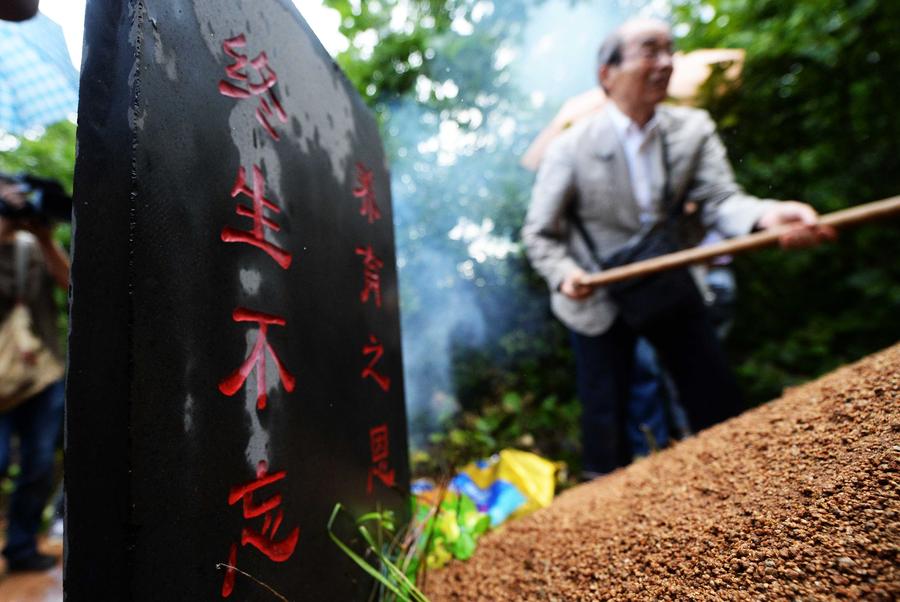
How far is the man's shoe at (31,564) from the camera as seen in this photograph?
9.59ft

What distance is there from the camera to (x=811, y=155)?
13.2 ft

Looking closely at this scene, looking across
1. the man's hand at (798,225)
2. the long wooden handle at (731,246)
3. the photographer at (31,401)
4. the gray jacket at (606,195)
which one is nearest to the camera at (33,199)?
the photographer at (31,401)

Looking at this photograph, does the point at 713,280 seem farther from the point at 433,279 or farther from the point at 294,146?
the point at 294,146

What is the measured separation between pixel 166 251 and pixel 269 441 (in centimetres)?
54

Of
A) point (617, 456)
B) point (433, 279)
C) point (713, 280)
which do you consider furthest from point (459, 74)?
point (617, 456)

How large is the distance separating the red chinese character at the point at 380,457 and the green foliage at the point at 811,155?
3720 mm

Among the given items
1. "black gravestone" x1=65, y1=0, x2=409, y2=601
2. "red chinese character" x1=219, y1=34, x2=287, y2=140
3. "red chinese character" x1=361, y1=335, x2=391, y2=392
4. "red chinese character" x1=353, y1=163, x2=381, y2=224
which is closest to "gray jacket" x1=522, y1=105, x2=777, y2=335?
"red chinese character" x1=353, y1=163, x2=381, y2=224

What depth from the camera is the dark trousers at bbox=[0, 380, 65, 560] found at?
289cm

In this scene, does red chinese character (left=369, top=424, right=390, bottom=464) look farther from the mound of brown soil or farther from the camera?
the camera

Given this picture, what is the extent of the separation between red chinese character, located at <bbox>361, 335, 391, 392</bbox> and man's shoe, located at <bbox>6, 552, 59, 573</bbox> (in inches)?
124

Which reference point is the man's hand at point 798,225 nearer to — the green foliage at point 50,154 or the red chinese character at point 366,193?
the red chinese character at point 366,193

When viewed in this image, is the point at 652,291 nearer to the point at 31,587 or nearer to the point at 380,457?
the point at 380,457

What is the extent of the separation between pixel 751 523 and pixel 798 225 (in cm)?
175

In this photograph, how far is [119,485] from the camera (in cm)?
78
